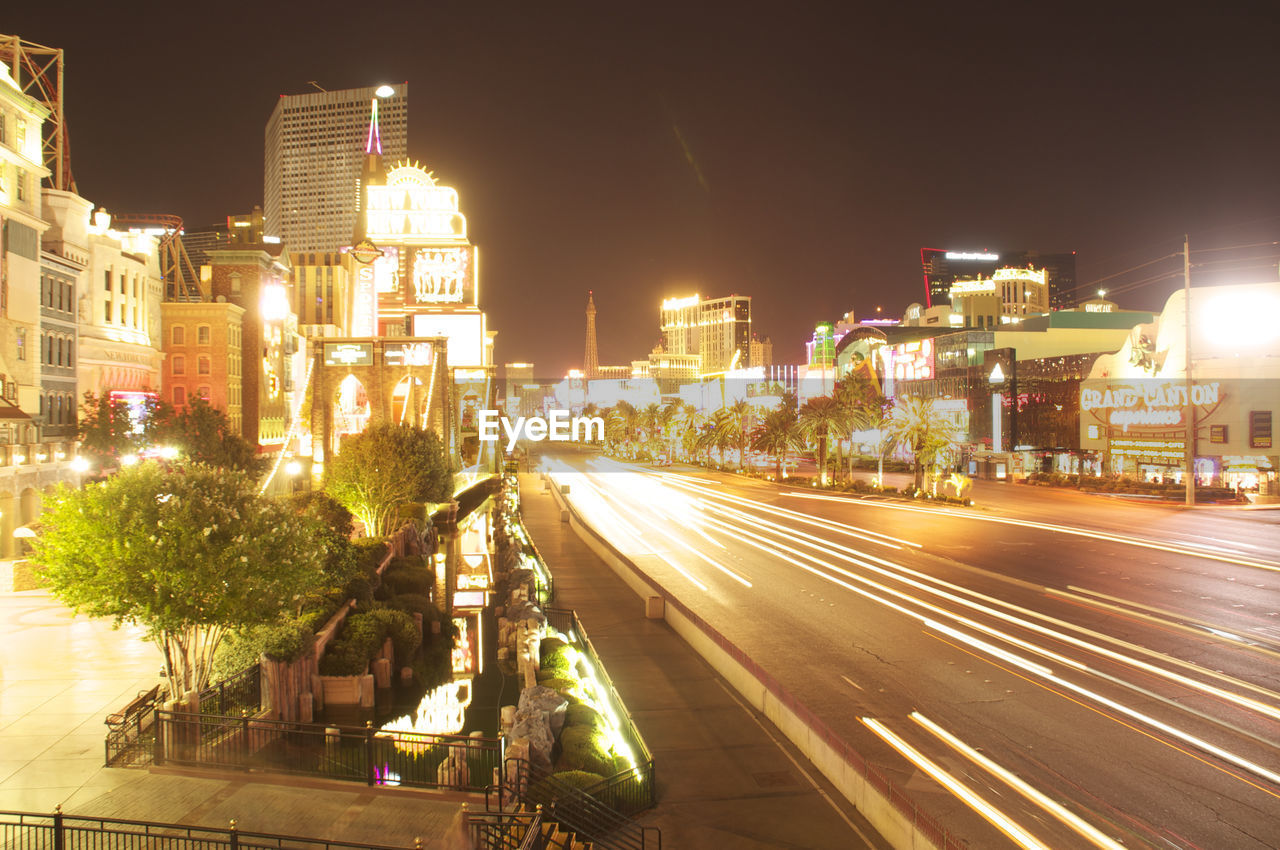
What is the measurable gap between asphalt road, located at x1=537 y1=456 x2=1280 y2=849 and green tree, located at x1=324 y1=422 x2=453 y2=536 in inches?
454

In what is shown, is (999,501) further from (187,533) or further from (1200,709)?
(187,533)

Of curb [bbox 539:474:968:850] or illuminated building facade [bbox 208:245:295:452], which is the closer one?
curb [bbox 539:474:968:850]

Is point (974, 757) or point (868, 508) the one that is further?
point (868, 508)

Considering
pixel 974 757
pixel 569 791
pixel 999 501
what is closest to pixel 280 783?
pixel 569 791

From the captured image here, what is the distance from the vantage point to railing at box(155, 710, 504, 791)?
1328 cm

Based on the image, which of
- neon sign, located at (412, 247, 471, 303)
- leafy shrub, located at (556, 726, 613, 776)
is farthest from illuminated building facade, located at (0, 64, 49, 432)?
leafy shrub, located at (556, 726, 613, 776)

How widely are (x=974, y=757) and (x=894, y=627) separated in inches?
355

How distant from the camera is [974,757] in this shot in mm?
14055

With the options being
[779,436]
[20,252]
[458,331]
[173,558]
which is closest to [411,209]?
[458,331]

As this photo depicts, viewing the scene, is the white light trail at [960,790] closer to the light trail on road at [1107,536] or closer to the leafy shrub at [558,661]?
the leafy shrub at [558,661]

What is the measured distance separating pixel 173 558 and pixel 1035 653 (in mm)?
20018

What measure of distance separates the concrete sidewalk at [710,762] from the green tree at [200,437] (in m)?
30.3

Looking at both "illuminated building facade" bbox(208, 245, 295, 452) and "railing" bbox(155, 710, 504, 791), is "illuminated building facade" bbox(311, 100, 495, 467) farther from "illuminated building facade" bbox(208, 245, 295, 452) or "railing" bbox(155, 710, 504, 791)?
"railing" bbox(155, 710, 504, 791)

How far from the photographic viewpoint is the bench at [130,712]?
13078 millimetres
